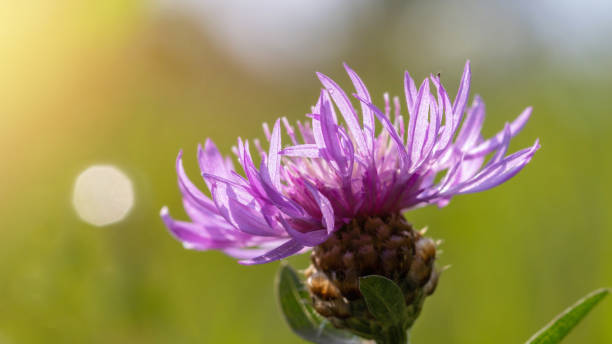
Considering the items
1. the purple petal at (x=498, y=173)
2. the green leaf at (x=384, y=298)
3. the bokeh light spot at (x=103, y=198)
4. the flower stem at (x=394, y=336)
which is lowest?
the flower stem at (x=394, y=336)

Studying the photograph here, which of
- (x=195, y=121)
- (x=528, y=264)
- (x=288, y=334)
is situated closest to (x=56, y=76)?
(x=195, y=121)

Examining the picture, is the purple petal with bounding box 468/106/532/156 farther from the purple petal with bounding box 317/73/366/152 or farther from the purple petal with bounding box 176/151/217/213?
the purple petal with bounding box 176/151/217/213

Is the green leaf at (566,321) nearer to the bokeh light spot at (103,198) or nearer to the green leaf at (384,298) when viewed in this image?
the green leaf at (384,298)

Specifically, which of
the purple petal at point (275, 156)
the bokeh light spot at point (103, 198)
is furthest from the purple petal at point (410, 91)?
the bokeh light spot at point (103, 198)

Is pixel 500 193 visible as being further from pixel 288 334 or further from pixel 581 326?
pixel 288 334

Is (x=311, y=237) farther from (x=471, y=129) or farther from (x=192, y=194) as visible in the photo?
(x=471, y=129)

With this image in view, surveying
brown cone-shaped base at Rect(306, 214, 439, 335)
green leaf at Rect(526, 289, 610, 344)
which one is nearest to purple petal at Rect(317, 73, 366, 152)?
brown cone-shaped base at Rect(306, 214, 439, 335)
